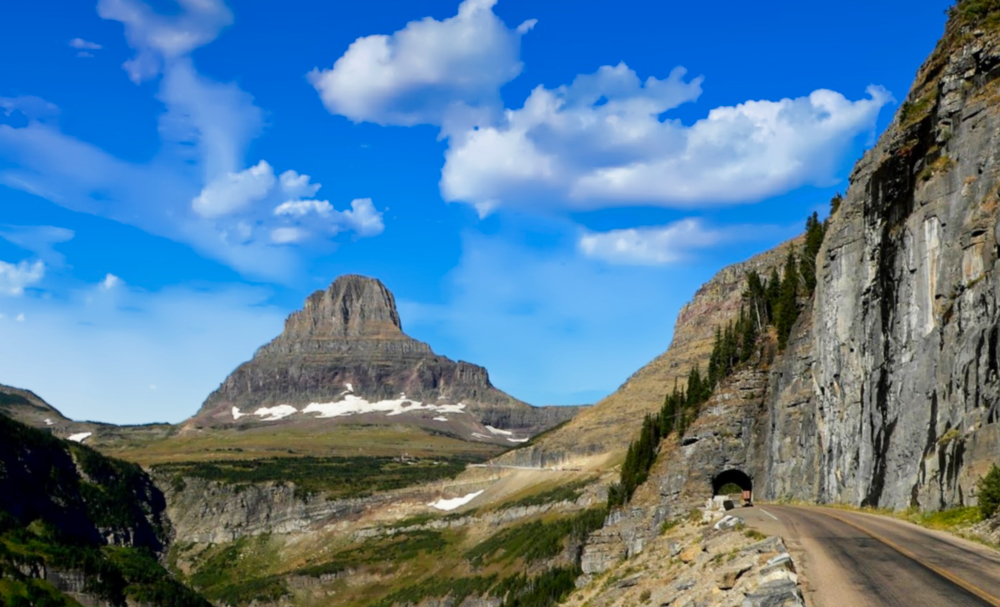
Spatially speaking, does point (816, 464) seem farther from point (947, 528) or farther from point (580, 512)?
point (580, 512)

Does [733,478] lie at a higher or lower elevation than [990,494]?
lower

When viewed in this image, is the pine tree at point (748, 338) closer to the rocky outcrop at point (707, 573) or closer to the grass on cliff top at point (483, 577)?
the rocky outcrop at point (707, 573)

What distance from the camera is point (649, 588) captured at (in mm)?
33312

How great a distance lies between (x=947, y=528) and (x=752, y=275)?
68338mm

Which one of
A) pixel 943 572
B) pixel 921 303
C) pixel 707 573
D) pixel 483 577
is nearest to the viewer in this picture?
pixel 943 572

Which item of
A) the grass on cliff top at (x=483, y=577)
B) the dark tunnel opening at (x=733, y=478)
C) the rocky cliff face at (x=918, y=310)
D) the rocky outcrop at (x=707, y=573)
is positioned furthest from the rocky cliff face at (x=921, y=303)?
the grass on cliff top at (x=483, y=577)

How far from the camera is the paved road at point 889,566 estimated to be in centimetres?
1916

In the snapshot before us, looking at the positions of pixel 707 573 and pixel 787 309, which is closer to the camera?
pixel 707 573

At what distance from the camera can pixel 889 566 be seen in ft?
73.8

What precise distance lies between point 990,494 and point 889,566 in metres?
7.77

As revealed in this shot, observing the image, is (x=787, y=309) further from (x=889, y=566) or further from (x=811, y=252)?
(x=889, y=566)

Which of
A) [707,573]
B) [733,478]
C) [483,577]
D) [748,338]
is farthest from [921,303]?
[483,577]

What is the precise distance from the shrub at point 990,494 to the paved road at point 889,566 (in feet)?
4.68

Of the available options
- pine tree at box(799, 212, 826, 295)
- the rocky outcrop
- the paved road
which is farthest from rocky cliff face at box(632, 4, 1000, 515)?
pine tree at box(799, 212, 826, 295)
